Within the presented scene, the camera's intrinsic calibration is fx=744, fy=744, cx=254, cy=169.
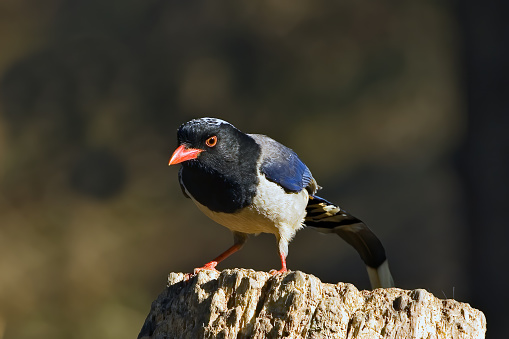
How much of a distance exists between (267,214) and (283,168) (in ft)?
1.35

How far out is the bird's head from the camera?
15.6ft

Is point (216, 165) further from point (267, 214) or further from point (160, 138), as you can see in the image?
point (160, 138)

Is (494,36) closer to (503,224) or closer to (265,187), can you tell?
(503,224)

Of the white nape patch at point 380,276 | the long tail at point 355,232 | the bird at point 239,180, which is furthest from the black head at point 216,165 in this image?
the white nape patch at point 380,276

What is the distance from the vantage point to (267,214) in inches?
193

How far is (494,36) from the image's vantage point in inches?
278

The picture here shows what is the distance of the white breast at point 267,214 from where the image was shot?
4.87 meters

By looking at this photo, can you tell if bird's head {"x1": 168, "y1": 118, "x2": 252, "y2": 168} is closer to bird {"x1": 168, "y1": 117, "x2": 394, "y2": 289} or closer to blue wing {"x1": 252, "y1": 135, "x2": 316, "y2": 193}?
bird {"x1": 168, "y1": 117, "x2": 394, "y2": 289}

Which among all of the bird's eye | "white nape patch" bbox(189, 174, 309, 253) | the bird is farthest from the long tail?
the bird's eye

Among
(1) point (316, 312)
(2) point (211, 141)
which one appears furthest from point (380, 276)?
(1) point (316, 312)

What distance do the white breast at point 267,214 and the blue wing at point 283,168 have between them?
6cm

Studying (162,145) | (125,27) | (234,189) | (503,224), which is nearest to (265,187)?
(234,189)

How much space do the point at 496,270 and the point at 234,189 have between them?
10.8 ft

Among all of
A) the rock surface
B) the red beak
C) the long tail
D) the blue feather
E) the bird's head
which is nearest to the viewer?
the rock surface
